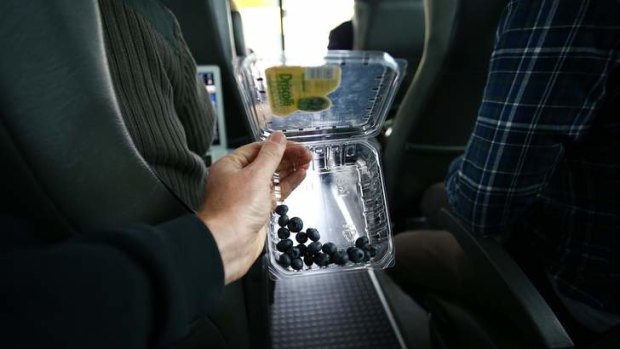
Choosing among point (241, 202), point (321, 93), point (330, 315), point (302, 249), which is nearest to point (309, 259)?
point (302, 249)

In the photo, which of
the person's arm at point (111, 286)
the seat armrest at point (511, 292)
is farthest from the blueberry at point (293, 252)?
the seat armrest at point (511, 292)

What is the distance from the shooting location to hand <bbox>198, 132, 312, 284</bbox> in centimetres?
48

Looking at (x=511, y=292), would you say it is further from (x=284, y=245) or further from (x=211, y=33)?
(x=211, y=33)

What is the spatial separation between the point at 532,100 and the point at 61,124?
0.68 metres

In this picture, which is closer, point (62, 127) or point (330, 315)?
point (62, 127)

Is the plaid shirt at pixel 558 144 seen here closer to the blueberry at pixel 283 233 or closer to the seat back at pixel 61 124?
the blueberry at pixel 283 233

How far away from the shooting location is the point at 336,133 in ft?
2.33

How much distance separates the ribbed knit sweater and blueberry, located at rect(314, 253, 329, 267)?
23 cm

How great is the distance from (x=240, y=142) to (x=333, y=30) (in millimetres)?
1089

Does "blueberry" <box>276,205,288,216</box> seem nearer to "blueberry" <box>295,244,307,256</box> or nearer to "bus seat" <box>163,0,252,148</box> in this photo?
"blueberry" <box>295,244,307,256</box>

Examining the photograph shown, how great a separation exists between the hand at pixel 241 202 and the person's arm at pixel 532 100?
0.40 m

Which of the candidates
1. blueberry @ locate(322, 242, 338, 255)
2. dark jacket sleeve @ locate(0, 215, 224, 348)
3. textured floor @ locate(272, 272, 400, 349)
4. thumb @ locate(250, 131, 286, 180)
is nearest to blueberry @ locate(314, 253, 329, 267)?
blueberry @ locate(322, 242, 338, 255)

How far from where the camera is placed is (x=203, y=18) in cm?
124

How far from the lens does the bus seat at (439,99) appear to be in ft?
2.99
